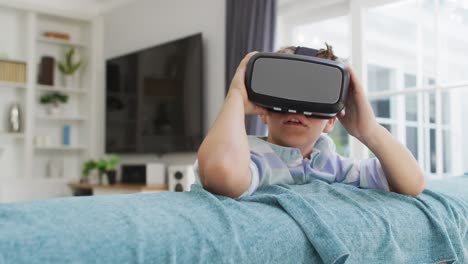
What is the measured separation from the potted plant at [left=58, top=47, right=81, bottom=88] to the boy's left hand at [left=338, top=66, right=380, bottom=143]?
4416 mm

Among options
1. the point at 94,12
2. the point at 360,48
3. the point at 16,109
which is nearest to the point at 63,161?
the point at 16,109

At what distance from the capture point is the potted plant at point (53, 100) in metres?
4.83

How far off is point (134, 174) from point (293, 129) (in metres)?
3.42

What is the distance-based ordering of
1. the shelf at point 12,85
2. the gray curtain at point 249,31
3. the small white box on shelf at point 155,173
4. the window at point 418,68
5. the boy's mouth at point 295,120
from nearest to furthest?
the boy's mouth at point 295,120 < the window at point 418,68 < the gray curtain at point 249,31 < the small white box on shelf at point 155,173 < the shelf at point 12,85

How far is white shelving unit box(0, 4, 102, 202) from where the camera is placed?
4.70 m

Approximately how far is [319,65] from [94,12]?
189 inches

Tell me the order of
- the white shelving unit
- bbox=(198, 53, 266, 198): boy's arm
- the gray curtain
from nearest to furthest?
1. bbox=(198, 53, 266, 198): boy's arm
2. the gray curtain
3. the white shelving unit

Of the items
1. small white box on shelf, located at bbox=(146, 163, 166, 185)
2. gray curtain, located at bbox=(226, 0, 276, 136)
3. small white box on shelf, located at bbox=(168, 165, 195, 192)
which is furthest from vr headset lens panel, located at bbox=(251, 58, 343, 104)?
small white box on shelf, located at bbox=(146, 163, 166, 185)

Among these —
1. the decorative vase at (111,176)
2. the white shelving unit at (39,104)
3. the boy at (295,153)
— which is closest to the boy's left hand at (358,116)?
the boy at (295,153)

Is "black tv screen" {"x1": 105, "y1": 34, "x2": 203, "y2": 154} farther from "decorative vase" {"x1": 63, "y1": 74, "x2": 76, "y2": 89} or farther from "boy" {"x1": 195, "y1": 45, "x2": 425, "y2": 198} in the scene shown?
"boy" {"x1": 195, "y1": 45, "x2": 425, "y2": 198}

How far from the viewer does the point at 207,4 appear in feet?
12.6

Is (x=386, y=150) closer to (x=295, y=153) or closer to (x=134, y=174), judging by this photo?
(x=295, y=153)

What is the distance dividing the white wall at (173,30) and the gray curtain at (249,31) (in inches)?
10.5

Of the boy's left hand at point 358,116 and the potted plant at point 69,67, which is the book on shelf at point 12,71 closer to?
the potted plant at point 69,67
